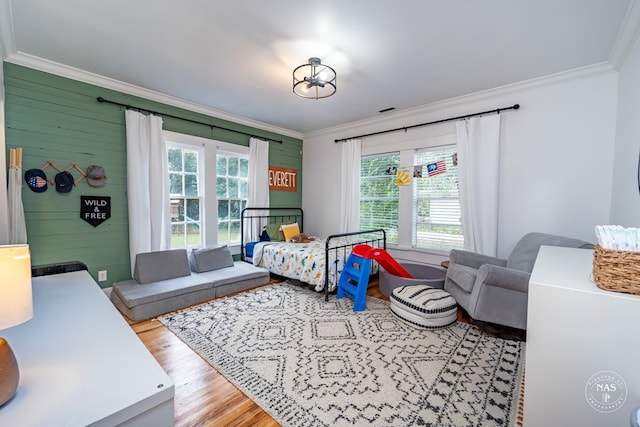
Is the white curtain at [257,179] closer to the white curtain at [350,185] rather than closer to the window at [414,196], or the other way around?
the white curtain at [350,185]

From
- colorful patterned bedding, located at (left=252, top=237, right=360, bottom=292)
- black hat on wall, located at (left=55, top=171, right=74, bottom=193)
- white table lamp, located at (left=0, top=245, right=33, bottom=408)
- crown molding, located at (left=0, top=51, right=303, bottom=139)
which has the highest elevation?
crown molding, located at (left=0, top=51, right=303, bottom=139)

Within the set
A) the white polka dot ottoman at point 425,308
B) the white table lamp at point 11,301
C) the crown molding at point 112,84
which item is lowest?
the white polka dot ottoman at point 425,308

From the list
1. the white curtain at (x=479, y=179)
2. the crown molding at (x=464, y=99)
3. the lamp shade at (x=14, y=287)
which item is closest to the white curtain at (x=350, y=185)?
the crown molding at (x=464, y=99)

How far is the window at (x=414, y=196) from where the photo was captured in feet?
12.0

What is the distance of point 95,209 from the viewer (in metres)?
3.02

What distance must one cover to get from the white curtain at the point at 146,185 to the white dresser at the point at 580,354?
3.78 meters

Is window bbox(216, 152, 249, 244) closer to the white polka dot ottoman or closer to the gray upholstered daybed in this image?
the gray upholstered daybed

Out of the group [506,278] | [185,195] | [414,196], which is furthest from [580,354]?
[185,195]

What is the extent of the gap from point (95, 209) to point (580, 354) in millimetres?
4065

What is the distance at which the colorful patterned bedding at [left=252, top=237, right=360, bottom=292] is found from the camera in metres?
3.26

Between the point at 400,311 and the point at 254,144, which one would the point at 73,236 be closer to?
the point at 254,144

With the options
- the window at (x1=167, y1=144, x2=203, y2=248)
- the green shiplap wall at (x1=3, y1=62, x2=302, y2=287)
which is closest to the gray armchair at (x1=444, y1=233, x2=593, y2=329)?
the window at (x1=167, y1=144, x2=203, y2=248)

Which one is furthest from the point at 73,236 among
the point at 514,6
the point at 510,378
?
the point at 514,6

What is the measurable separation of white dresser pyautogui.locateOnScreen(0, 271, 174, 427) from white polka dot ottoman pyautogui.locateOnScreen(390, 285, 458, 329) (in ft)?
7.03
